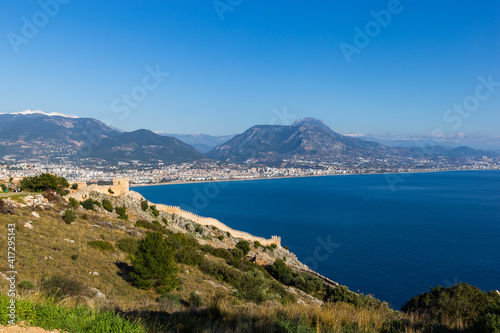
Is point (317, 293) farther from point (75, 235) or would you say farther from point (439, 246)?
point (439, 246)

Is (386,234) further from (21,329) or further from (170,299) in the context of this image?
(21,329)

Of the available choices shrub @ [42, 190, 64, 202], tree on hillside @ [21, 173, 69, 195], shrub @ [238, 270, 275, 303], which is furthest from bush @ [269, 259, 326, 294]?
tree on hillside @ [21, 173, 69, 195]

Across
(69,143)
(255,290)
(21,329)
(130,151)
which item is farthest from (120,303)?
(130,151)

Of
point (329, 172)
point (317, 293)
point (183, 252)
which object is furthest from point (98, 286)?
point (329, 172)

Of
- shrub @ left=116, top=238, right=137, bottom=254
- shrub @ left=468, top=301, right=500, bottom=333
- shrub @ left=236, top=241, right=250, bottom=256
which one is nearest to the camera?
shrub @ left=468, top=301, right=500, bottom=333

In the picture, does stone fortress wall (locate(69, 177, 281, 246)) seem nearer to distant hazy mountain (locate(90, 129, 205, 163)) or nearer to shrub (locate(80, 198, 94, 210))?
shrub (locate(80, 198, 94, 210))

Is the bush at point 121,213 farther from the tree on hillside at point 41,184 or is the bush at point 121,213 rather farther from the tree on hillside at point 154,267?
the tree on hillside at point 154,267
